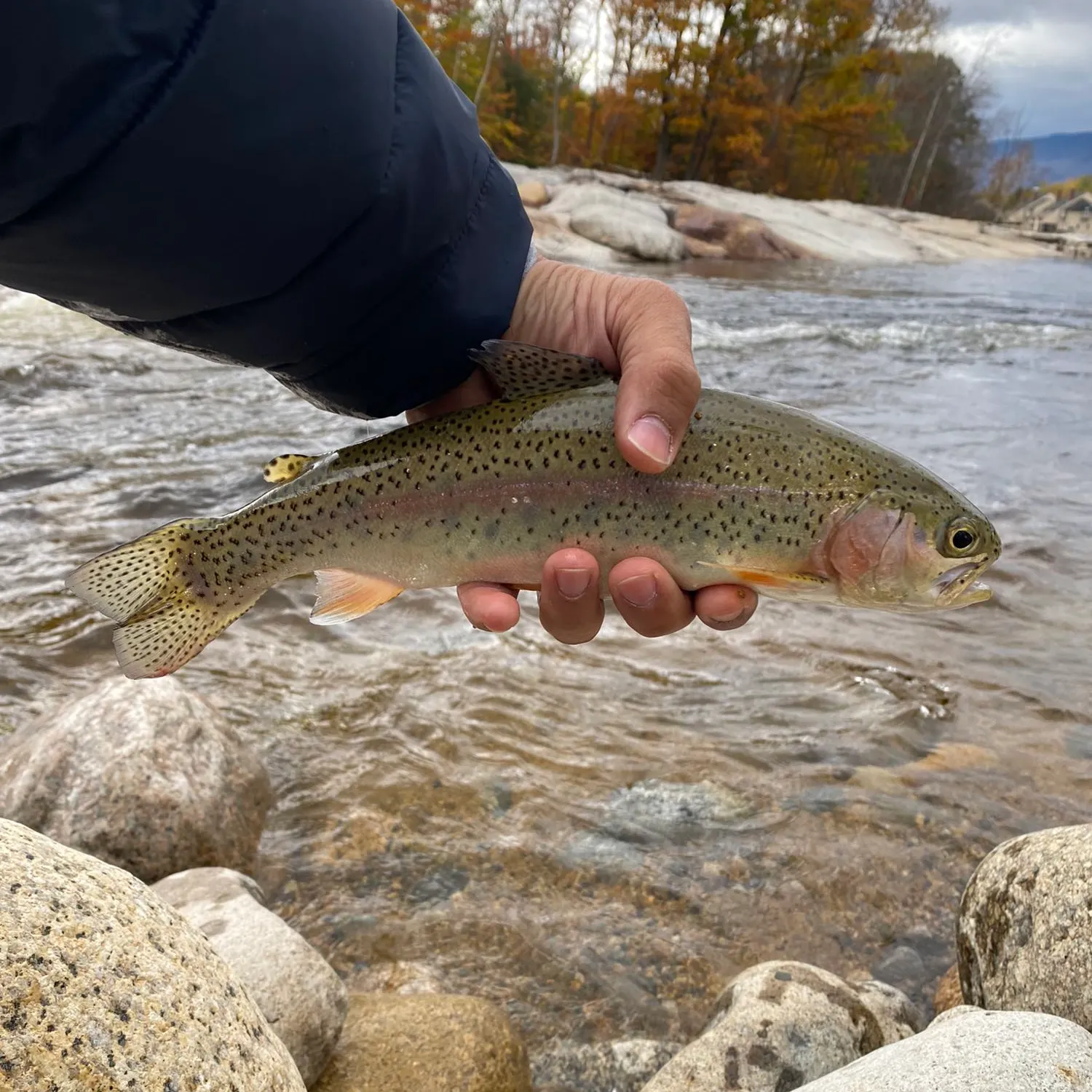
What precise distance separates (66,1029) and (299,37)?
Answer: 2095mm

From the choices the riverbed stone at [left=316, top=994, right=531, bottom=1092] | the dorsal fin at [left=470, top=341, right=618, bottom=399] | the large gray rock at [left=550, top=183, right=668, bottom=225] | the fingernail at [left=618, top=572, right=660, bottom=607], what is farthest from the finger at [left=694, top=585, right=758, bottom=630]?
the large gray rock at [left=550, top=183, right=668, bottom=225]

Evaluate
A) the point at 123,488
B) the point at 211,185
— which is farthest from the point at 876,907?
the point at 123,488

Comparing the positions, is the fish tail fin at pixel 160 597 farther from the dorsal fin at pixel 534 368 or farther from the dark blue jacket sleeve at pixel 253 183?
the dorsal fin at pixel 534 368

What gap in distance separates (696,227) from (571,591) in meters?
32.5

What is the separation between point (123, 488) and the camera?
7.66 m

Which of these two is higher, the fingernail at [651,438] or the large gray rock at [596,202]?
the fingernail at [651,438]

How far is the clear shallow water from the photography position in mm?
3596

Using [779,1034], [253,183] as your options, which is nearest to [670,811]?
[779,1034]

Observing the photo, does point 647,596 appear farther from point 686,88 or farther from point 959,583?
point 686,88

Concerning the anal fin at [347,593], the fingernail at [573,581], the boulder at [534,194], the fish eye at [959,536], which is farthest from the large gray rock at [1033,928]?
the boulder at [534,194]

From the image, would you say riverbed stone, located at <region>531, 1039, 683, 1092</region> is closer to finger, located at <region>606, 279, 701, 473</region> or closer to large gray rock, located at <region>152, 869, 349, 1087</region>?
large gray rock, located at <region>152, 869, 349, 1087</region>

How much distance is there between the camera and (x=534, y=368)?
112 inches

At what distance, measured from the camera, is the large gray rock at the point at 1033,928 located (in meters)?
2.60

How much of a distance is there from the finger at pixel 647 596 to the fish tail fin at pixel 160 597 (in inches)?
49.3
